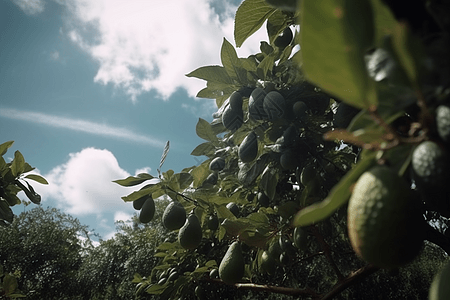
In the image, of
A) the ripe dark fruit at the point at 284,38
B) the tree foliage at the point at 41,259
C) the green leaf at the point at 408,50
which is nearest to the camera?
the green leaf at the point at 408,50

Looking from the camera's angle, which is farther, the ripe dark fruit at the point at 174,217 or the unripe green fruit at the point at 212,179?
the unripe green fruit at the point at 212,179

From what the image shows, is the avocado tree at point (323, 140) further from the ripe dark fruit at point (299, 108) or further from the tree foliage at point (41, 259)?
the tree foliage at point (41, 259)

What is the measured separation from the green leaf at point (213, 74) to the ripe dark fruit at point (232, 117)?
15 cm

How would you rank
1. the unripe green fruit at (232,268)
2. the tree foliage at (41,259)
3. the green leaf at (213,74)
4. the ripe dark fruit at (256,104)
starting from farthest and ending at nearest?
1. the tree foliage at (41,259)
2. the green leaf at (213,74)
3. the ripe dark fruit at (256,104)
4. the unripe green fruit at (232,268)

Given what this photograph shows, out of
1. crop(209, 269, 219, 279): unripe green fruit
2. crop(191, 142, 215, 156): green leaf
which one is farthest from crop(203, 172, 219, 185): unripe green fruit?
crop(209, 269, 219, 279): unripe green fruit

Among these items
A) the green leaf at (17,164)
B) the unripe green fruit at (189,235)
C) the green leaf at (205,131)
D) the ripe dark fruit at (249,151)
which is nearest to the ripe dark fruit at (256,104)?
the ripe dark fruit at (249,151)

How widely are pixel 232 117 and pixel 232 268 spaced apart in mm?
597

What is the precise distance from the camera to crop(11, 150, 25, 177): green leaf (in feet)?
6.71

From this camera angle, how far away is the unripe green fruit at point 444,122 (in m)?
Result: 0.31

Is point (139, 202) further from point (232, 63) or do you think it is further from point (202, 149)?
point (232, 63)

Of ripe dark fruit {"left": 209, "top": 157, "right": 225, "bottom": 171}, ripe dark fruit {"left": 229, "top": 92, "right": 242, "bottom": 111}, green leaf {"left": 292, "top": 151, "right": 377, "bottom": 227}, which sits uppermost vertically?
ripe dark fruit {"left": 229, "top": 92, "right": 242, "bottom": 111}

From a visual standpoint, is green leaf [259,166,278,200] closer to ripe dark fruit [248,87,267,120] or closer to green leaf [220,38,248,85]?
ripe dark fruit [248,87,267,120]

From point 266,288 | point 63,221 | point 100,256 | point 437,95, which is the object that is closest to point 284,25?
point 437,95

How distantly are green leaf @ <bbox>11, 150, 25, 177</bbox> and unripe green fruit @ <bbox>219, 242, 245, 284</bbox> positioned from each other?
69.7 inches
